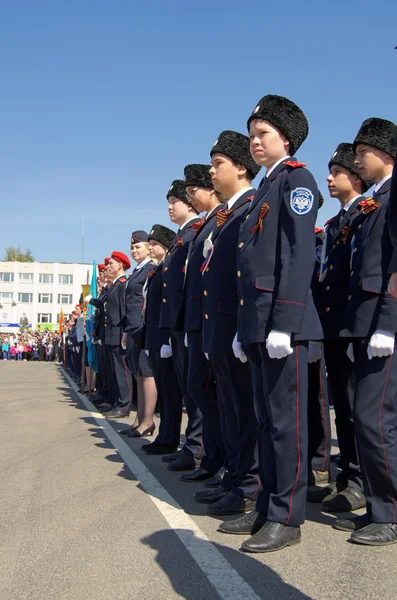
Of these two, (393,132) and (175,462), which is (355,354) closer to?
(393,132)

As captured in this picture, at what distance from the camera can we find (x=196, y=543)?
3873 mm

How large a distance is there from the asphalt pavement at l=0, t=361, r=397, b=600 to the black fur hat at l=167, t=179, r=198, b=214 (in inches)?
96.7

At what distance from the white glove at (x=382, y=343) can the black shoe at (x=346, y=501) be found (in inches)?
47.7

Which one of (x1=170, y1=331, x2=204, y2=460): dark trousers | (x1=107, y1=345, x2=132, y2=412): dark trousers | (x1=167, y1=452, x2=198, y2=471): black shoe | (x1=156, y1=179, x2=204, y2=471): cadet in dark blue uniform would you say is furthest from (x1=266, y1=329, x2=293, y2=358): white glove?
(x1=107, y1=345, x2=132, y2=412): dark trousers

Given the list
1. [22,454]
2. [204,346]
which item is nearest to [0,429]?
[22,454]

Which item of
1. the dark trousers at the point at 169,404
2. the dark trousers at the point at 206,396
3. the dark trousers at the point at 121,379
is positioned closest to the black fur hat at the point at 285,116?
the dark trousers at the point at 206,396

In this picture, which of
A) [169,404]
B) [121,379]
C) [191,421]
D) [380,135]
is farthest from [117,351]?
[380,135]

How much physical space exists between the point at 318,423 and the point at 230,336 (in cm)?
131

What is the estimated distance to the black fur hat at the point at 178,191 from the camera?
22.7 ft

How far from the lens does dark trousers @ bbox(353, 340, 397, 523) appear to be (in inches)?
156

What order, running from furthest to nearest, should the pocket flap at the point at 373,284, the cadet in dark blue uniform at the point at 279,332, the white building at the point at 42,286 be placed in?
the white building at the point at 42,286 < the pocket flap at the point at 373,284 < the cadet in dark blue uniform at the point at 279,332

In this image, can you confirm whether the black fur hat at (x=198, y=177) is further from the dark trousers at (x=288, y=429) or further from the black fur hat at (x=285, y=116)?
the dark trousers at (x=288, y=429)

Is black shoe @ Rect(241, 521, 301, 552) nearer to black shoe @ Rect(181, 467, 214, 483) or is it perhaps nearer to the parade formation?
the parade formation

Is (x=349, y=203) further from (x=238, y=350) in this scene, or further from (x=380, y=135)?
(x=238, y=350)
